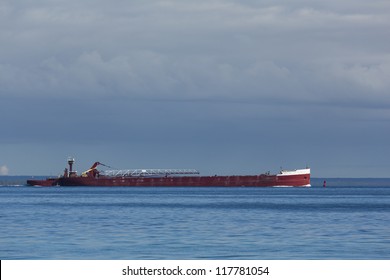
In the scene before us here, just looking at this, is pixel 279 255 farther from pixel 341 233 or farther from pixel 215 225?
pixel 215 225

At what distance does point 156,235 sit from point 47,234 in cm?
871

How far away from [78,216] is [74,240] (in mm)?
32796

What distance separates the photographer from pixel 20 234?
239 ft

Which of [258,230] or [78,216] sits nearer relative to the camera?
[258,230]

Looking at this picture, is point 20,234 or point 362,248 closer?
point 362,248

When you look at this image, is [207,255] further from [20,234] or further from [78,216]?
[78,216]

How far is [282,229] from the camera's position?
8069cm

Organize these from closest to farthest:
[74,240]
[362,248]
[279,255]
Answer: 1. [279,255]
2. [362,248]
3. [74,240]

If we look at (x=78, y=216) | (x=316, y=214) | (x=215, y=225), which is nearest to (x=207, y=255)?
(x=215, y=225)

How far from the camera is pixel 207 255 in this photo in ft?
190
